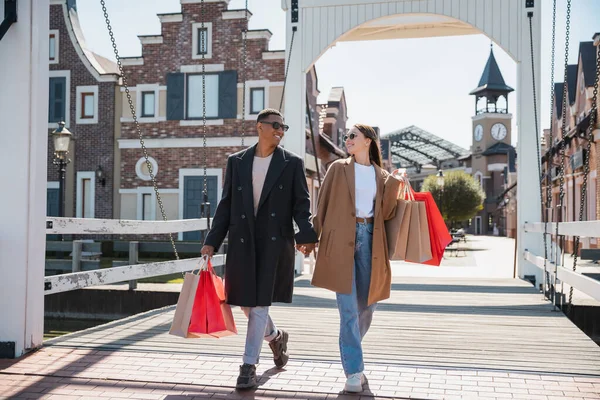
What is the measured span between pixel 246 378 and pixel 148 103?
1866 cm

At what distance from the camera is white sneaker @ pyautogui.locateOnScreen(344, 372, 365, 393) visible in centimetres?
428

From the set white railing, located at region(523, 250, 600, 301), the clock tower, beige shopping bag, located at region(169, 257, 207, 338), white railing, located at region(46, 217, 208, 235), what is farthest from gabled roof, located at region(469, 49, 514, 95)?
beige shopping bag, located at region(169, 257, 207, 338)

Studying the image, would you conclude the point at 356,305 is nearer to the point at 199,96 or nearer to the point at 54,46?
the point at 199,96

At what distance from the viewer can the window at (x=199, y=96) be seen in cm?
2136

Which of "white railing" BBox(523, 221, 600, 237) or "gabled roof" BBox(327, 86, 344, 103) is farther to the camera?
"gabled roof" BBox(327, 86, 344, 103)

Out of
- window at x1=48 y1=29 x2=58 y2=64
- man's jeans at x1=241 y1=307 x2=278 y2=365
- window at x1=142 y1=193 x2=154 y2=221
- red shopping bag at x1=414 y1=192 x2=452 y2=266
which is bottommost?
man's jeans at x1=241 y1=307 x2=278 y2=365

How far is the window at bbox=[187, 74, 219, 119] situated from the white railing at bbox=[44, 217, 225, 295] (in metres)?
12.5

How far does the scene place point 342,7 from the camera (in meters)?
11.5

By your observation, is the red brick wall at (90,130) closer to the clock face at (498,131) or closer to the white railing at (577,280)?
the white railing at (577,280)

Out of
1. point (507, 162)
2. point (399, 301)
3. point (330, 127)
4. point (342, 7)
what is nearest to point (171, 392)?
point (399, 301)

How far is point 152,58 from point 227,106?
296 centimetres

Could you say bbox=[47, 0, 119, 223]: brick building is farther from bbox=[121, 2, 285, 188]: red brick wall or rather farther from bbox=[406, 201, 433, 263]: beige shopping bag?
bbox=[406, 201, 433, 263]: beige shopping bag

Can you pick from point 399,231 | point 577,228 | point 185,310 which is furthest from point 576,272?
point 185,310

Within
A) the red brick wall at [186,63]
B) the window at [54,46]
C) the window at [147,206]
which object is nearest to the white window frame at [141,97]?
the red brick wall at [186,63]
